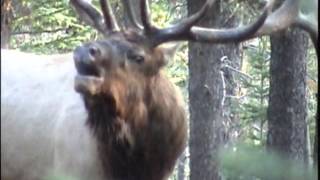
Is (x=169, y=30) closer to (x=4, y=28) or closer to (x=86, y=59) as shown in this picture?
(x=86, y=59)

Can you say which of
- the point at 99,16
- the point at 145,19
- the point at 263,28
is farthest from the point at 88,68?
the point at 263,28

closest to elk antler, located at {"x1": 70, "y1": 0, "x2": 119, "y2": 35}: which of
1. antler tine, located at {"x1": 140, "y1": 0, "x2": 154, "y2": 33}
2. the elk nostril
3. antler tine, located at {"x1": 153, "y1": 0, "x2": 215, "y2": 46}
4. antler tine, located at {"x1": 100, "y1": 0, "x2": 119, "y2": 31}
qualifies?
antler tine, located at {"x1": 100, "y1": 0, "x2": 119, "y2": 31}

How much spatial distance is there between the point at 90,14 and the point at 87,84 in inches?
58.6

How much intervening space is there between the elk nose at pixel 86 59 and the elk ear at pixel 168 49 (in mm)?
863

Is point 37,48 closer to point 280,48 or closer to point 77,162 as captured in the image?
point 280,48

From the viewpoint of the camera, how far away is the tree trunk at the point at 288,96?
838 cm

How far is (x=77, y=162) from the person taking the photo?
5.77 metres

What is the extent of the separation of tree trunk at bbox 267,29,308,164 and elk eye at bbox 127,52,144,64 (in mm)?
3328

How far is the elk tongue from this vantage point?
4.78m

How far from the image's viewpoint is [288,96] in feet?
27.7

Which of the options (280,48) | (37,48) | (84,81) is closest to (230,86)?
(37,48)

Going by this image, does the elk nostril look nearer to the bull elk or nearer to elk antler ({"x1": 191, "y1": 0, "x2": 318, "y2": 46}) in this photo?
the bull elk

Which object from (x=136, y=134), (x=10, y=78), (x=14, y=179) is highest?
(x=10, y=78)

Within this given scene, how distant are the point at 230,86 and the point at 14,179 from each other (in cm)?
829
